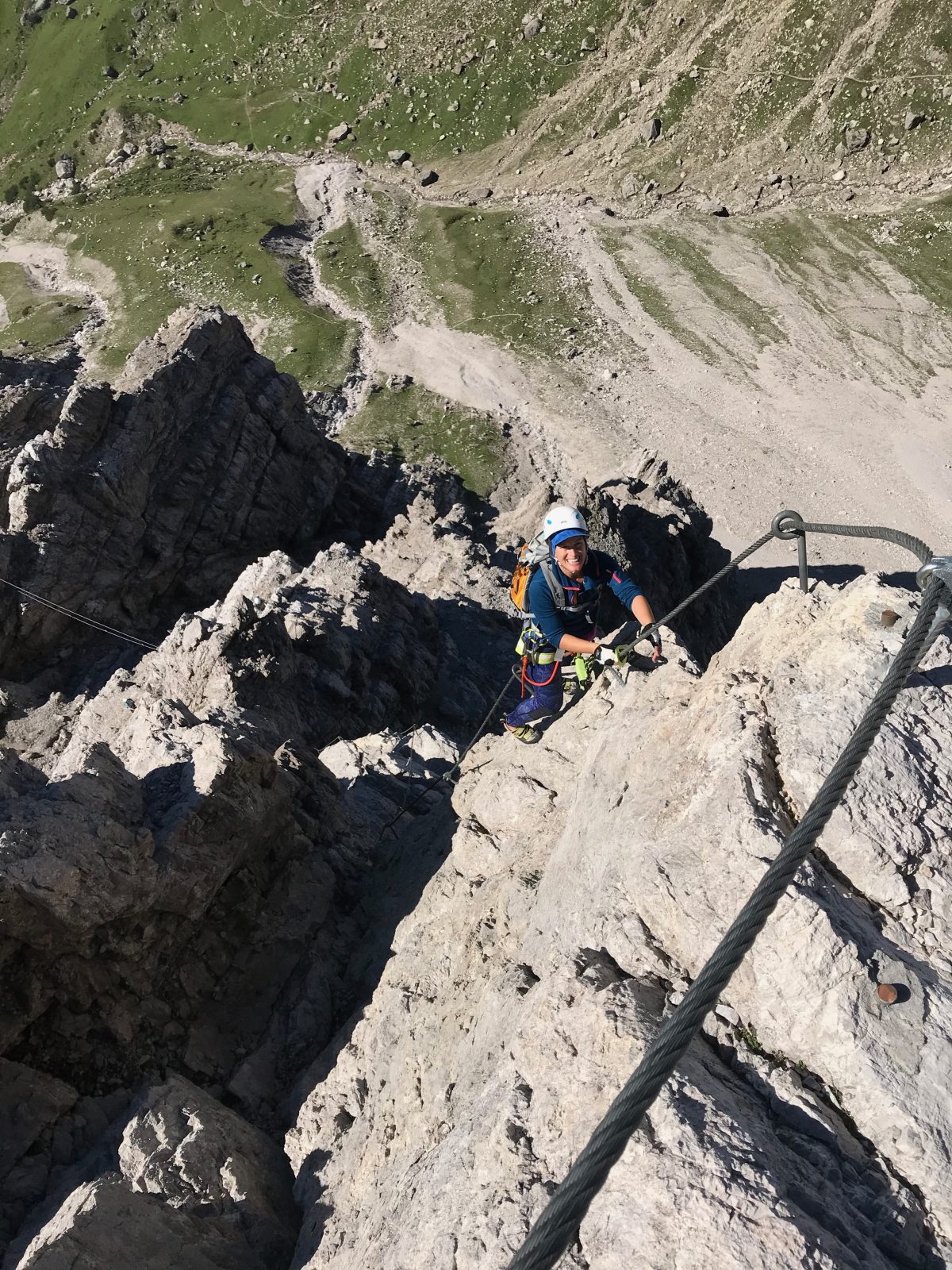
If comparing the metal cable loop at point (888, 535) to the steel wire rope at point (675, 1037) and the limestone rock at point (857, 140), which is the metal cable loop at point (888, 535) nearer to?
the steel wire rope at point (675, 1037)

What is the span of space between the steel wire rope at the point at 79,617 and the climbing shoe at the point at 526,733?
1792 centimetres

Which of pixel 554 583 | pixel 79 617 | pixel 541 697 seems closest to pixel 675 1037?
pixel 554 583

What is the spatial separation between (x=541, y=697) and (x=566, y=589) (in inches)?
85.5

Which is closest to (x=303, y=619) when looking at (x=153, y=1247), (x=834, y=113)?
(x=153, y=1247)

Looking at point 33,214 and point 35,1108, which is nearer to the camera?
point 35,1108

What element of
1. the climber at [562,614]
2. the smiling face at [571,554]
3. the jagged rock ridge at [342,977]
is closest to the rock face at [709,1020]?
the jagged rock ridge at [342,977]

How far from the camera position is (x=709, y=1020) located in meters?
7.57

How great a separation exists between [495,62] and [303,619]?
91670 millimetres

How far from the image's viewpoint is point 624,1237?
5.93 m

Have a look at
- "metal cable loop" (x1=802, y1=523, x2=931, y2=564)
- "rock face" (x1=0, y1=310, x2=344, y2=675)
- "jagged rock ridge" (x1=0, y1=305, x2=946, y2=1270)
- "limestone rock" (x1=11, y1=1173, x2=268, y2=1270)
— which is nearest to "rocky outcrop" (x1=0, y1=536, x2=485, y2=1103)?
"jagged rock ridge" (x1=0, y1=305, x2=946, y2=1270)

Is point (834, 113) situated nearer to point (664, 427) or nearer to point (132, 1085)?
point (664, 427)

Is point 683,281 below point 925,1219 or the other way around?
below

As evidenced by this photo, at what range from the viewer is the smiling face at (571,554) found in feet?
45.5

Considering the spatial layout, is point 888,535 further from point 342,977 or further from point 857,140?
point 857,140
